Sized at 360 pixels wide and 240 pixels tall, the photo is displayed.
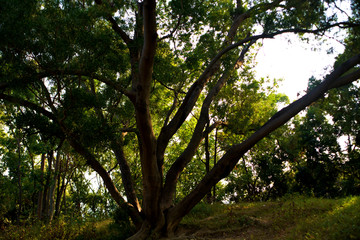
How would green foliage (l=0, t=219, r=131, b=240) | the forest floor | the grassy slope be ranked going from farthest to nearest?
green foliage (l=0, t=219, r=131, b=240), the grassy slope, the forest floor

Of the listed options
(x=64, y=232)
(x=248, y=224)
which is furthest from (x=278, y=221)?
(x=64, y=232)

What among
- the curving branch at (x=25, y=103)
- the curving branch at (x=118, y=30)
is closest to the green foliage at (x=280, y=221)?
the curving branch at (x=25, y=103)

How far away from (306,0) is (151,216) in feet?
24.7

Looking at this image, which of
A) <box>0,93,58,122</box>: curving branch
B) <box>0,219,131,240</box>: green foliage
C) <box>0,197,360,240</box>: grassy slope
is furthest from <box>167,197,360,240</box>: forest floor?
<box>0,93,58,122</box>: curving branch

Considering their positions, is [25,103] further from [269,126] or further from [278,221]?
[278,221]

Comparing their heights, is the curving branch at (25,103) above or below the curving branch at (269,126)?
above

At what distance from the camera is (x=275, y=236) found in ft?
24.0

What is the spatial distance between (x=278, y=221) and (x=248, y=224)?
0.88m

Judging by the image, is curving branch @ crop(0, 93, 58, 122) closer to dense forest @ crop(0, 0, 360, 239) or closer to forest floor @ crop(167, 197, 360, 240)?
dense forest @ crop(0, 0, 360, 239)

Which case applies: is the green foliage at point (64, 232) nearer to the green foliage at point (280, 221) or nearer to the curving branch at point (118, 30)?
the green foliage at point (280, 221)

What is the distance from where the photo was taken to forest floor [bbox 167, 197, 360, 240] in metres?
6.16

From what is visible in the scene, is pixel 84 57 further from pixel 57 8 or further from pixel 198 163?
pixel 198 163

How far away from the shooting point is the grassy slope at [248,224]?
6.93 metres

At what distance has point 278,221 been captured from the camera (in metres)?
8.35
